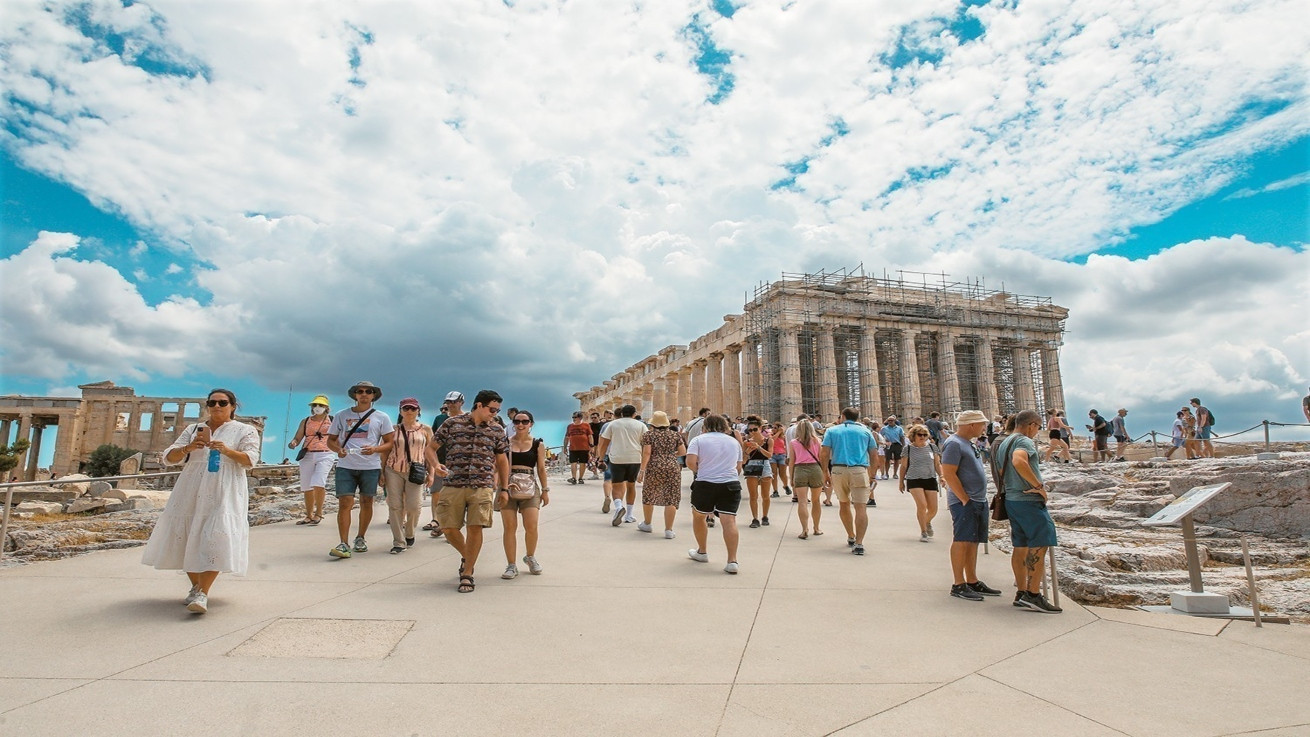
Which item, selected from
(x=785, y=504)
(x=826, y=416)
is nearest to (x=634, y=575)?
(x=785, y=504)

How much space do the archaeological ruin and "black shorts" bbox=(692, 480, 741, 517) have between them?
60.1 m

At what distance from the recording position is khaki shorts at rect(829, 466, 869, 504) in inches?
341

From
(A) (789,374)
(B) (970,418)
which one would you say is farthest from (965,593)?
(A) (789,374)

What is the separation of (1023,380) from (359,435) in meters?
40.1

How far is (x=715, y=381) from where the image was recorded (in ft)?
133

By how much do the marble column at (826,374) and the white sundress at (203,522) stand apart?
102 ft

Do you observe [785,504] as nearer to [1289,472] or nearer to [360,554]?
[1289,472]

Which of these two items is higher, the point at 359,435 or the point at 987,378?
the point at 987,378

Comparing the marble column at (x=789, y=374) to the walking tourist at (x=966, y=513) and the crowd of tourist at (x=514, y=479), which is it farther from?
the walking tourist at (x=966, y=513)

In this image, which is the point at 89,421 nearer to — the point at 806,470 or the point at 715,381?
the point at 715,381

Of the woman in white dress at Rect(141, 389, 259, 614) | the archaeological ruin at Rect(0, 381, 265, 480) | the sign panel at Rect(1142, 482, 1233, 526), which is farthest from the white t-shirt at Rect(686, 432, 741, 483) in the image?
the archaeological ruin at Rect(0, 381, 265, 480)

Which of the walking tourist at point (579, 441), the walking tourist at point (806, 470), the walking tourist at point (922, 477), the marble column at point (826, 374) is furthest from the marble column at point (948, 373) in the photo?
the walking tourist at point (806, 470)

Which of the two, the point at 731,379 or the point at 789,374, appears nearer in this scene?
the point at 789,374

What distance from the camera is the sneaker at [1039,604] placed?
18.9 ft
